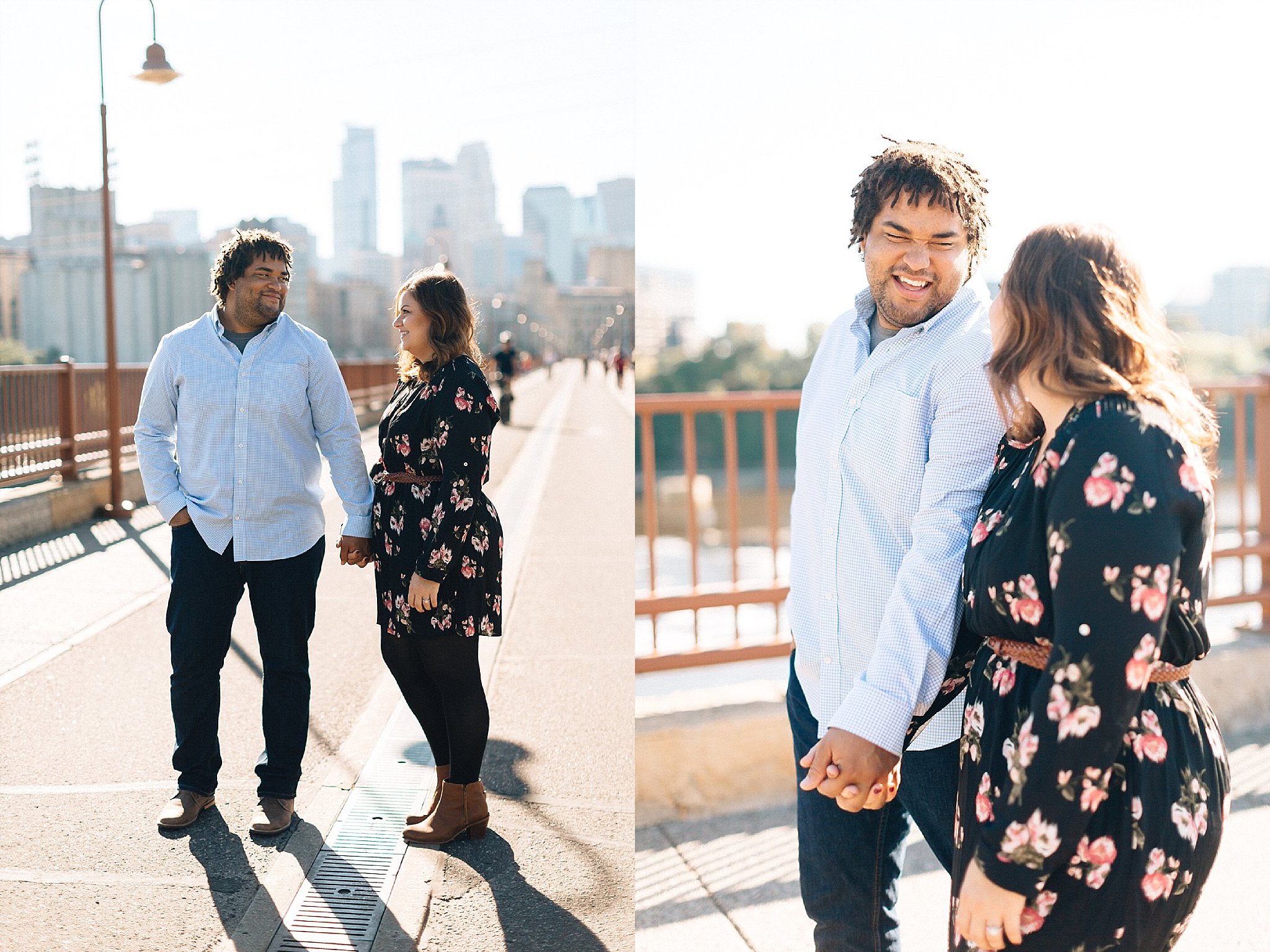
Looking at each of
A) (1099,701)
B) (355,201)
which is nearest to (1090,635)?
(1099,701)

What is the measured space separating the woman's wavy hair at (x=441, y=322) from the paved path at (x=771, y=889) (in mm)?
1515

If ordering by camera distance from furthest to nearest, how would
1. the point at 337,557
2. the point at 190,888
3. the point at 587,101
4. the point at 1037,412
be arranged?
the point at 587,101 < the point at 337,557 < the point at 190,888 < the point at 1037,412

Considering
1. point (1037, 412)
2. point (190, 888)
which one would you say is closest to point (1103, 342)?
point (1037, 412)

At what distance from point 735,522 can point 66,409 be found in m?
2.31

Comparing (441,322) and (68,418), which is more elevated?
(441,322)

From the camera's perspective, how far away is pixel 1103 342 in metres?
1.42

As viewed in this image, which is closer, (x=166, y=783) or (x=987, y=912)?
(x=987, y=912)

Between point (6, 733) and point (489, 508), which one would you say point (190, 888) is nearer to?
point (6, 733)

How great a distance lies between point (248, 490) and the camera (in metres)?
2.32

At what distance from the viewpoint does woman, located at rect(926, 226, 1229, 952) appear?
1324mm

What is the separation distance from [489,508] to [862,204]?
1080 mm

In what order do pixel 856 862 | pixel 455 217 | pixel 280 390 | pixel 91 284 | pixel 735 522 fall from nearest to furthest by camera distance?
1. pixel 856 862
2. pixel 280 390
3. pixel 455 217
4. pixel 91 284
5. pixel 735 522

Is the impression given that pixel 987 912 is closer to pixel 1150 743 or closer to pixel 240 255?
pixel 1150 743

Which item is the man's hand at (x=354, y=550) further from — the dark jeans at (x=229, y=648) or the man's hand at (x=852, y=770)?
the man's hand at (x=852, y=770)
